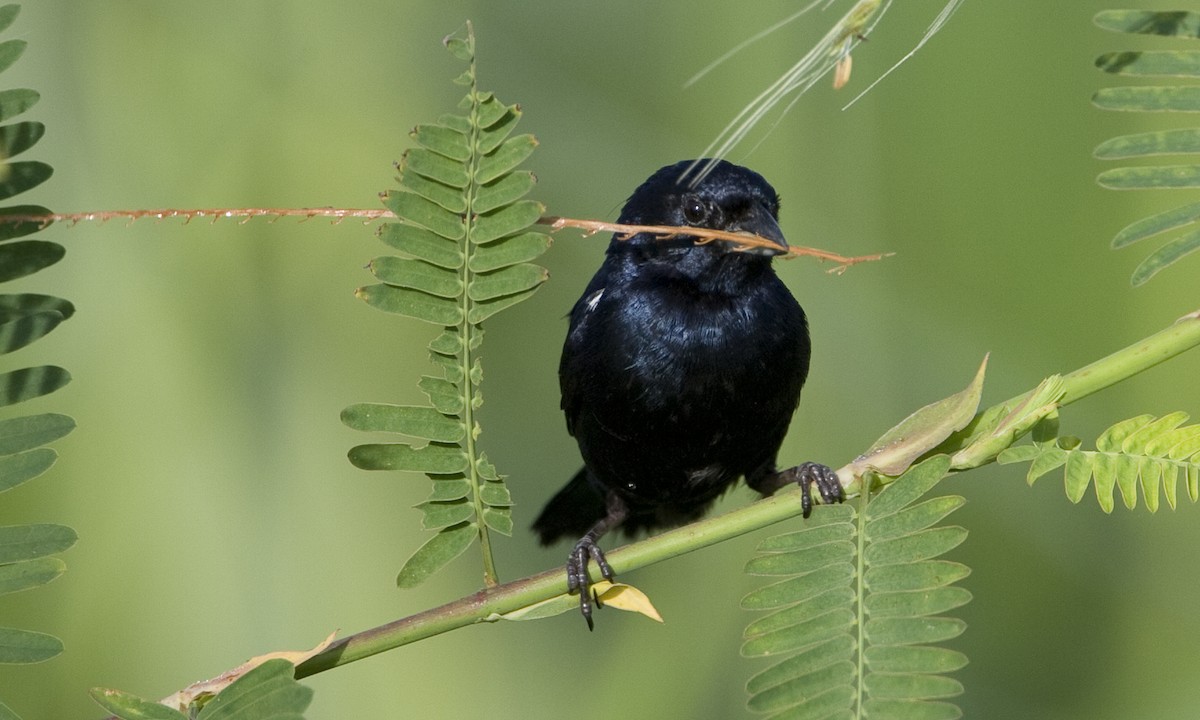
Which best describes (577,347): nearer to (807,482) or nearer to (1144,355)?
(807,482)

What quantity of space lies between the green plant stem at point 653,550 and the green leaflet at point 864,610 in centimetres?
6

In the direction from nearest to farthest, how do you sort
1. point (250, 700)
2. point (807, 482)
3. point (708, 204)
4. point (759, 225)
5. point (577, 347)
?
1. point (250, 700)
2. point (807, 482)
3. point (759, 225)
4. point (708, 204)
5. point (577, 347)

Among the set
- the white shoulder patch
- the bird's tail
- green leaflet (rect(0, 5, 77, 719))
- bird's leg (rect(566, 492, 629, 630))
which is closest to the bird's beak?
the white shoulder patch

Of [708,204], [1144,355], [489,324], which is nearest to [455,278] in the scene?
[1144,355]

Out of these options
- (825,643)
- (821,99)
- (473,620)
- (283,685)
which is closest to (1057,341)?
(821,99)

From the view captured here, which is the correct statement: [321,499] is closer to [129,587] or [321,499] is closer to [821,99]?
[129,587]

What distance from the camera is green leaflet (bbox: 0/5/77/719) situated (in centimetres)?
100

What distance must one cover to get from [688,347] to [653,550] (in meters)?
1.17

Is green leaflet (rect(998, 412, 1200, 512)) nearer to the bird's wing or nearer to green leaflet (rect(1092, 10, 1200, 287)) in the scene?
green leaflet (rect(1092, 10, 1200, 287))

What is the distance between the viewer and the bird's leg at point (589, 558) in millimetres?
1085

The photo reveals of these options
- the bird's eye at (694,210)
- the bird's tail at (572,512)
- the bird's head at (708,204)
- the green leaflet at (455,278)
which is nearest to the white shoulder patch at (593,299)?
the bird's head at (708,204)

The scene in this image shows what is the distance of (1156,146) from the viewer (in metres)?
1.04

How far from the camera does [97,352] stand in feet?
6.64

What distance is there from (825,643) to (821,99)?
138cm
